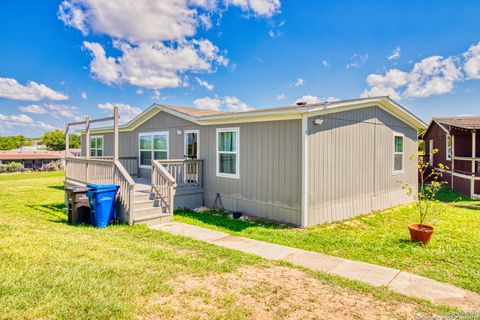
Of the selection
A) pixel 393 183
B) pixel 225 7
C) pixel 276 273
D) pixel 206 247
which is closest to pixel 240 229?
pixel 206 247

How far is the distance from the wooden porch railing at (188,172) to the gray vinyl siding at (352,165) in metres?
3.95

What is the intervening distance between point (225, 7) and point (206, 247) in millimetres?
11308

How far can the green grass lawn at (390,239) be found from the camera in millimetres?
4414

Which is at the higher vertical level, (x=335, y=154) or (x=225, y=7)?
(x=225, y=7)

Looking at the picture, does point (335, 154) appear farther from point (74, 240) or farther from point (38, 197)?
point (38, 197)

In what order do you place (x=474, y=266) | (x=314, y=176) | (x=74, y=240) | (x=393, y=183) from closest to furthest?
(x=474, y=266)
(x=74, y=240)
(x=314, y=176)
(x=393, y=183)

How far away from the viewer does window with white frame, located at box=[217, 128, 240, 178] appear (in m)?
8.37

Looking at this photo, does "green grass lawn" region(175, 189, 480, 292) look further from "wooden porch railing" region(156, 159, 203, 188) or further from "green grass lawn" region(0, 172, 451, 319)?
"green grass lawn" region(0, 172, 451, 319)

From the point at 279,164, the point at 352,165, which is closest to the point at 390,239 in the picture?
the point at 352,165

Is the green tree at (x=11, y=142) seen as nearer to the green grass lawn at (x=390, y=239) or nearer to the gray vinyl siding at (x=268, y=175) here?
the green grass lawn at (x=390, y=239)

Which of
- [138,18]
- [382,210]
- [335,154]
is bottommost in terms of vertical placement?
[382,210]

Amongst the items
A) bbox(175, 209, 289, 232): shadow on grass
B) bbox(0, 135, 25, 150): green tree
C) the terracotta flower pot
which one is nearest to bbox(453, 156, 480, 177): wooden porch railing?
the terracotta flower pot

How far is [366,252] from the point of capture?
5.12 m

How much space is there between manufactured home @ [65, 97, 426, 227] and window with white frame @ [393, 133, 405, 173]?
4 cm
